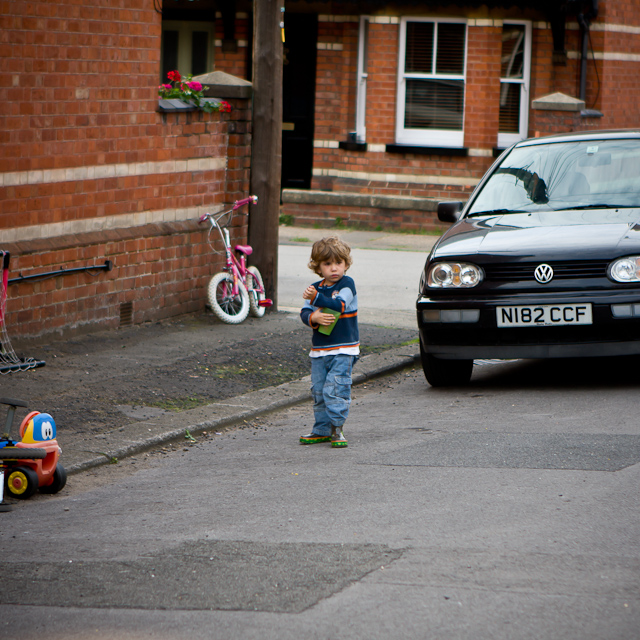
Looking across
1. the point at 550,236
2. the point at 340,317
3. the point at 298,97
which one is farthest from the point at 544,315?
the point at 298,97

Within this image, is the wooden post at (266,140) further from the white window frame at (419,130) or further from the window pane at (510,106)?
the window pane at (510,106)

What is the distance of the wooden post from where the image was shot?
35.7ft

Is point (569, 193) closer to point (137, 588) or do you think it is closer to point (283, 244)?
point (137, 588)

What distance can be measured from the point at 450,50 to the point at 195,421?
42.9ft

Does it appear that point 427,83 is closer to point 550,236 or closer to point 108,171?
point 108,171

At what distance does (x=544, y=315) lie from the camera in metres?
7.33

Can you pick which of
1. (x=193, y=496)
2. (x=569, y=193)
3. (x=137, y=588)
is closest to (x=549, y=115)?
(x=569, y=193)

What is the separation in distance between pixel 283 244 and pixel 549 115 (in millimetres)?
4825

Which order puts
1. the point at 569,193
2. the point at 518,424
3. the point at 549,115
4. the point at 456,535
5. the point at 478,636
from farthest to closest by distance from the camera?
the point at 549,115 < the point at 569,193 < the point at 518,424 < the point at 456,535 < the point at 478,636

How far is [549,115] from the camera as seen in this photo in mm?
17906

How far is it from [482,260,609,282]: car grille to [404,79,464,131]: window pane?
11.8m

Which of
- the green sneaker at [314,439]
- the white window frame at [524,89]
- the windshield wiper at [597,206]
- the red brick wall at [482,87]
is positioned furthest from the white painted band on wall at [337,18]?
the green sneaker at [314,439]

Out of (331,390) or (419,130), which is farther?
(419,130)

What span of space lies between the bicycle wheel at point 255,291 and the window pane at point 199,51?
33.3 ft
